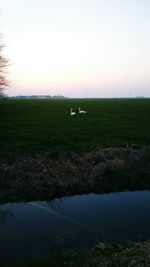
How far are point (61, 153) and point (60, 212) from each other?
6649 millimetres

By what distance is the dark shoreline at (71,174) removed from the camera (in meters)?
19.0

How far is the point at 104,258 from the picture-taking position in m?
11.0

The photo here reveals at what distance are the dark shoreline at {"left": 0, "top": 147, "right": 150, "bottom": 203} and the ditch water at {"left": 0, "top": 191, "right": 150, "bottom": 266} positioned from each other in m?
0.60

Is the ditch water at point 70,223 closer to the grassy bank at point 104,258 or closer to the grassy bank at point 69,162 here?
the grassy bank at point 69,162

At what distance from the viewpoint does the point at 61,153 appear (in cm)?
2338

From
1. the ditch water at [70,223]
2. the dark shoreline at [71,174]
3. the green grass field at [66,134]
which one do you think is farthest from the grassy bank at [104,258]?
the green grass field at [66,134]

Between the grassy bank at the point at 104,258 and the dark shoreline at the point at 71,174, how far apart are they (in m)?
7.06

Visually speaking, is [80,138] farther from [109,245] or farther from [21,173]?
[109,245]

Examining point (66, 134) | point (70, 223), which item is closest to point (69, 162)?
point (70, 223)

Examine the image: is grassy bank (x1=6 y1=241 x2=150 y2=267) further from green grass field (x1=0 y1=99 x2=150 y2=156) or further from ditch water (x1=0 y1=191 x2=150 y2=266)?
green grass field (x1=0 y1=99 x2=150 y2=156)

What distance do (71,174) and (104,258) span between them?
32.1 ft

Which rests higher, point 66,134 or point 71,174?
point 66,134

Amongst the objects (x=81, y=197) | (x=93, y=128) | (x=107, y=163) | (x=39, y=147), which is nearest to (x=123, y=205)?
(x=81, y=197)

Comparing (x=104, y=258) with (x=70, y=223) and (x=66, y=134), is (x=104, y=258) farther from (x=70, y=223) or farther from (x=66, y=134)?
(x=66, y=134)
